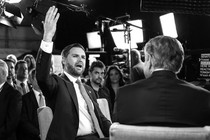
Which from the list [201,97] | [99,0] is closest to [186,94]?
[201,97]

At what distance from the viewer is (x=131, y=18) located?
10703 mm

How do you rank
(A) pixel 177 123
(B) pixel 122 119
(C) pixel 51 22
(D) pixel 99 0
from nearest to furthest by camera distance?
1. (A) pixel 177 123
2. (B) pixel 122 119
3. (C) pixel 51 22
4. (D) pixel 99 0

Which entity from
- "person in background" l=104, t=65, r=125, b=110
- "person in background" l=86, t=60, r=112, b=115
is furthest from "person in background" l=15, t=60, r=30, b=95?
"person in background" l=104, t=65, r=125, b=110

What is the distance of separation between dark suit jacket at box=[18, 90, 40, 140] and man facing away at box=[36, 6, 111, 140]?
102 cm

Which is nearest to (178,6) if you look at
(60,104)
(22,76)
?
(60,104)

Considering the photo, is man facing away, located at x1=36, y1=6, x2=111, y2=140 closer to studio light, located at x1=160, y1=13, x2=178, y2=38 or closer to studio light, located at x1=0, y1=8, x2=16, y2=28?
studio light, located at x1=0, y1=8, x2=16, y2=28

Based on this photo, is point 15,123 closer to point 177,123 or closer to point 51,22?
point 51,22

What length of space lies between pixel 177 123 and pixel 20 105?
2.61 m

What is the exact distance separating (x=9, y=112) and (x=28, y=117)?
0.26 meters

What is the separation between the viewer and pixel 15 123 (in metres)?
3.98

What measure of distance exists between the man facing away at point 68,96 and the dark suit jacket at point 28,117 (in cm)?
102

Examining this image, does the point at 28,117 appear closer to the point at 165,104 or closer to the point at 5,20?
the point at 5,20

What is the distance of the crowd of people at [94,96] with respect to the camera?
6.25 feet

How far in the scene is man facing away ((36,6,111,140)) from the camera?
8.75 ft
